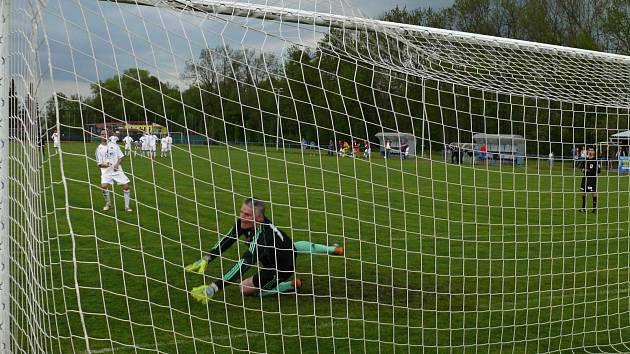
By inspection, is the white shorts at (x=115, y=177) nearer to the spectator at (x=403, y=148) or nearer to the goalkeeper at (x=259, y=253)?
the goalkeeper at (x=259, y=253)

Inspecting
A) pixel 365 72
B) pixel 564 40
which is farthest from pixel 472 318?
pixel 564 40

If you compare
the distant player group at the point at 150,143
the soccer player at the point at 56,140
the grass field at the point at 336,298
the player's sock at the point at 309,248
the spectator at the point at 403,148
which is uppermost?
the soccer player at the point at 56,140

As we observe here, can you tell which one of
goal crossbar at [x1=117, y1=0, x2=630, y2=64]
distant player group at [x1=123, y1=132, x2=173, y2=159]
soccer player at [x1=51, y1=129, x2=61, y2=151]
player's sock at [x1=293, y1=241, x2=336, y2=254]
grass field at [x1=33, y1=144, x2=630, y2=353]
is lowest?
grass field at [x1=33, y1=144, x2=630, y2=353]

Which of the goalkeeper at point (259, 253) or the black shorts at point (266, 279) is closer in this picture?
the goalkeeper at point (259, 253)

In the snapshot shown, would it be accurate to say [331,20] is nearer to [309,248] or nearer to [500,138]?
[309,248]

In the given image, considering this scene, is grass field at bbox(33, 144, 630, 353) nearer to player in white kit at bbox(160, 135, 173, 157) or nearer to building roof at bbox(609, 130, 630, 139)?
player in white kit at bbox(160, 135, 173, 157)

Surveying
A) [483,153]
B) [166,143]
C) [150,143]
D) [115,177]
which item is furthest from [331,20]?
[115,177]

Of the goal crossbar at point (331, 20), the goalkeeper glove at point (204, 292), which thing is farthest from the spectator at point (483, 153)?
the goalkeeper glove at point (204, 292)

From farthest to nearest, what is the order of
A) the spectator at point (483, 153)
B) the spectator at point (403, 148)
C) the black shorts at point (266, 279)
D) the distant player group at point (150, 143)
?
1. the spectator at point (483, 153)
2. the black shorts at point (266, 279)
3. the spectator at point (403, 148)
4. the distant player group at point (150, 143)

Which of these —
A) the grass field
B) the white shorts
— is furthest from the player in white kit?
the white shorts

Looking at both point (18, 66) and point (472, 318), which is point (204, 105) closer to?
point (18, 66)

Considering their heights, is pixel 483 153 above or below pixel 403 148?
below

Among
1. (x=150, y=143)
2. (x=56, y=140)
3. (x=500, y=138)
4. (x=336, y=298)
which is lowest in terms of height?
(x=336, y=298)

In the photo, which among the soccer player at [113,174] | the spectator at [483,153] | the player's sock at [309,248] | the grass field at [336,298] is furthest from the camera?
the soccer player at [113,174]
